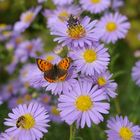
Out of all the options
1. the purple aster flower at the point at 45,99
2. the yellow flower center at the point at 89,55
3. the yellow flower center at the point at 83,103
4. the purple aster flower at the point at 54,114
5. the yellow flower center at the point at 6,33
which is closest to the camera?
the yellow flower center at the point at 83,103

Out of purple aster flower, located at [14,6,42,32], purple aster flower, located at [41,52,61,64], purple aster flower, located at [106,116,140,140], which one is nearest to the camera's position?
purple aster flower, located at [106,116,140,140]

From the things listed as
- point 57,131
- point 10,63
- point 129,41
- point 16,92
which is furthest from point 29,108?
point 129,41

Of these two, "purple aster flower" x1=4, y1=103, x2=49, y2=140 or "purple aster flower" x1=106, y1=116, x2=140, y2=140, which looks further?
"purple aster flower" x1=106, y1=116, x2=140, y2=140

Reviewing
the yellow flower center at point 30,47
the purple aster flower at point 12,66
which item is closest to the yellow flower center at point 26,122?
the yellow flower center at point 30,47

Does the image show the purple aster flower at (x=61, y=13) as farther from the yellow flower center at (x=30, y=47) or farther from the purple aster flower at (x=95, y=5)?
the yellow flower center at (x=30, y=47)

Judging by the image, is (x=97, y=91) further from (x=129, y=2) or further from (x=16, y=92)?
(x=129, y=2)

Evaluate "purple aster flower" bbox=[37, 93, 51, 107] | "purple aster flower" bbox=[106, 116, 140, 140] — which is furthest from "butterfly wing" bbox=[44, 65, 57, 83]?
"purple aster flower" bbox=[37, 93, 51, 107]

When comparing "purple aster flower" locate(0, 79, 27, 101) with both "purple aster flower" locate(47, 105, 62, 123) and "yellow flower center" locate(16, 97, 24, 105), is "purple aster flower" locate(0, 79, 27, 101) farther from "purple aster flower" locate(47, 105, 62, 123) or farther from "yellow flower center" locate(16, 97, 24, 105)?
"purple aster flower" locate(47, 105, 62, 123)
